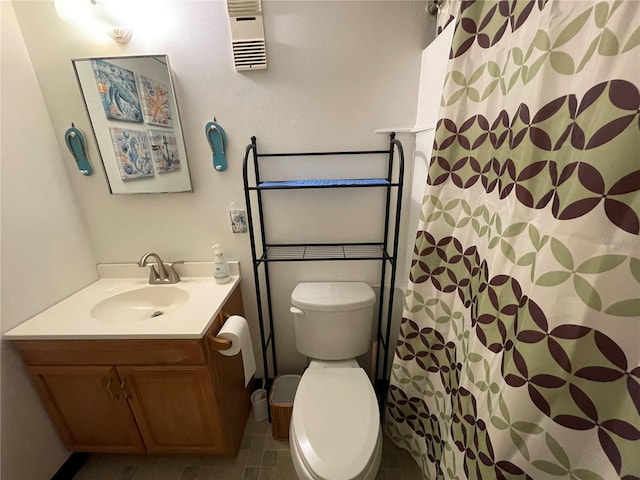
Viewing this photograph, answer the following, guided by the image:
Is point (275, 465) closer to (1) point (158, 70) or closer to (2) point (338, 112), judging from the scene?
(2) point (338, 112)

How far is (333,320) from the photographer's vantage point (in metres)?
1.27

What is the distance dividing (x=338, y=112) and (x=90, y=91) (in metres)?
1.14

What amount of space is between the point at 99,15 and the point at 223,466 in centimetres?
211

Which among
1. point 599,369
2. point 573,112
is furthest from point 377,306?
point 573,112

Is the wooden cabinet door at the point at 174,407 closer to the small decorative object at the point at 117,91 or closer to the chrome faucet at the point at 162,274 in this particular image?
the chrome faucet at the point at 162,274

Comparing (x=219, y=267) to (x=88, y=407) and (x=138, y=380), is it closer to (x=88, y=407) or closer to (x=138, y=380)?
(x=138, y=380)

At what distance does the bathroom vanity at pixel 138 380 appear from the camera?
1010 millimetres

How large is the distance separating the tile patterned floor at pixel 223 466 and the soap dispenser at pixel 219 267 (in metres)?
0.92

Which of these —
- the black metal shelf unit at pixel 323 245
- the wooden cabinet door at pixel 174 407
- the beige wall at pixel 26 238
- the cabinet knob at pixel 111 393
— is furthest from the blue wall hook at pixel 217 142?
the cabinet knob at pixel 111 393

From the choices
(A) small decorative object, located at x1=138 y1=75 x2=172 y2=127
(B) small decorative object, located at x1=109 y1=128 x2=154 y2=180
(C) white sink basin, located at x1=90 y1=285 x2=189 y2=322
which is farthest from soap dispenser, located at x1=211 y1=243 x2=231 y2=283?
(A) small decorative object, located at x1=138 y1=75 x2=172 y2=127

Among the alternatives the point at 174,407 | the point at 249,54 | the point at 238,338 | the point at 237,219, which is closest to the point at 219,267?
the point at 237,219

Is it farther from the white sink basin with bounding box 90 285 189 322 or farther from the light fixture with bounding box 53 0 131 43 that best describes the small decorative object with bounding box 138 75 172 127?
the white sink basin with bounding box 90 285 189 322

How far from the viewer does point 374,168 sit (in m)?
1.28

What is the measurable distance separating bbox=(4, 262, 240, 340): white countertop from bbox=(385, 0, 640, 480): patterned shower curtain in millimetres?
973
